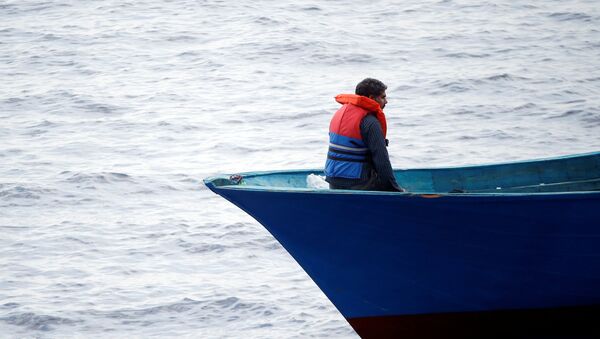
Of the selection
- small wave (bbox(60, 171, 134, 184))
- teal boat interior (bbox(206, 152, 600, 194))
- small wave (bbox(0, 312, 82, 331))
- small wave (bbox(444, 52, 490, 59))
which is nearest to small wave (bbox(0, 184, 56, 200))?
small wave (bbox(60, 171, 134, 184))

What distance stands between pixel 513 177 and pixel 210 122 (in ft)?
27.3

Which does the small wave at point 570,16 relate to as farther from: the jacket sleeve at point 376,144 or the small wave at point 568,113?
the jacket sleeve at point 376,144

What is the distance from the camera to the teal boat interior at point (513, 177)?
29.1 ft

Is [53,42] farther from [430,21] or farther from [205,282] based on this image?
[205,282]

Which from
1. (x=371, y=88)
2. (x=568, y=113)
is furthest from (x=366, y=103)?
(x=568, y=113)

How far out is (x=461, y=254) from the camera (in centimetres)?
774

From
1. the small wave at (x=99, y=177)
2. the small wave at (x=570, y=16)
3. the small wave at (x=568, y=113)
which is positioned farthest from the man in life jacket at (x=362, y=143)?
the small wave at (x=570, y=16)

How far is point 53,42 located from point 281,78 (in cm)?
611

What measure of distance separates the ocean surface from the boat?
0.96m

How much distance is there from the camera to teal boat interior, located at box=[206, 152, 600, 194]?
8859 mm

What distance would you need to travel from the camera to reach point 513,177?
29.3 ft

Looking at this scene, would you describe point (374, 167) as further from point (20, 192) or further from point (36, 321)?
point (20, 192)

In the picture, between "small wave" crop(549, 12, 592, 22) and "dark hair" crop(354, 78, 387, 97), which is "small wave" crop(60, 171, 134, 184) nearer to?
"dark hair" crop(354, 78, 387, 97)

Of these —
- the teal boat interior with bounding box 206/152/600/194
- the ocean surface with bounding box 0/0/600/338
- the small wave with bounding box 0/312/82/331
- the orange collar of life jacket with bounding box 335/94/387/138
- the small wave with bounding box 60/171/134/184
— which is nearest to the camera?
the orange collar of life jacket with bounding box 335/94/387/138
